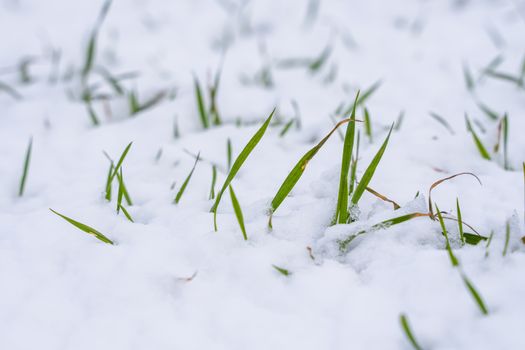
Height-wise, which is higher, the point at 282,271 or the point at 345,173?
the point at 345,173

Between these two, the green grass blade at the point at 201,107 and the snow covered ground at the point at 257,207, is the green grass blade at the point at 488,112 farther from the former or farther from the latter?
the green grass blade at the point at 201,107

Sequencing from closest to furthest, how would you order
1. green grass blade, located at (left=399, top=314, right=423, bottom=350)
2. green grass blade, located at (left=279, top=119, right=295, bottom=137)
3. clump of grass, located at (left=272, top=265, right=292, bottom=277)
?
green grass blade, located at (left=399, top=314, right=423, bottom=350) → clump of grass, located at (left=272, top=265, right=292, bottom=277) → green grass blade, located at (left=279, top=119, right=295, bottom=137)

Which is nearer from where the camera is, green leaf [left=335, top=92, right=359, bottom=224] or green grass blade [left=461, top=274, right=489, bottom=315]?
green grass blade [left=461, top=274, right=489, bottom=315]

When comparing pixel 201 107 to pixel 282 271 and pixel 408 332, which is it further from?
pixel 408 332

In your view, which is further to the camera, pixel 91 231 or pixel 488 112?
pixel 488 112

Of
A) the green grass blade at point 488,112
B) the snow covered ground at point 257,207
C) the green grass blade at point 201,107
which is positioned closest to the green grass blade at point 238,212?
the snow covered ground at point 257,207

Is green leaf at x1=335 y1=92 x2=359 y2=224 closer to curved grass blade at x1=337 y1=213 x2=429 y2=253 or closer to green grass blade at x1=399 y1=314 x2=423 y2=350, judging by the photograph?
curved grass blade at x1=337 y1=213 x2=429 y2=253

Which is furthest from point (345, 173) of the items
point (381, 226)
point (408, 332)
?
point (408, 332)

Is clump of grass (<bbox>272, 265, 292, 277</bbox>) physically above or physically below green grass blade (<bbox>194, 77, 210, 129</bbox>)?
below

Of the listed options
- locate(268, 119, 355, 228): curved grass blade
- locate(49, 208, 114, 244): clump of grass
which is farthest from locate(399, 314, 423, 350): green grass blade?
locate(49, 208, 114, 244): clump of grass
